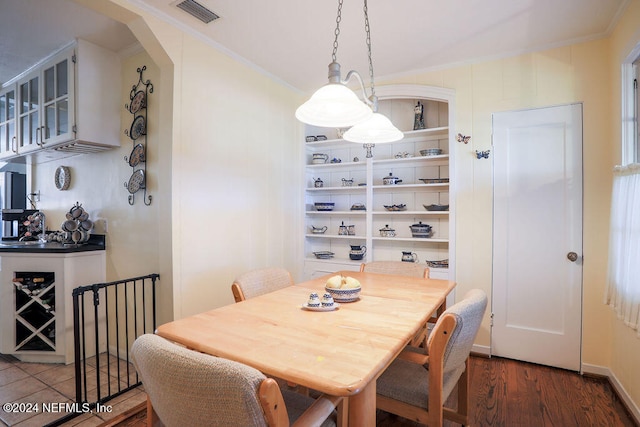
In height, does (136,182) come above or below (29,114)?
below

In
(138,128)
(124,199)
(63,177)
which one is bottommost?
(124,199)

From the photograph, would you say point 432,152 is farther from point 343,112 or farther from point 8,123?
point 8,123

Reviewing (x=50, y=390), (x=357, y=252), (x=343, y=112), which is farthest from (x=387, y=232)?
(x=50, y=390)

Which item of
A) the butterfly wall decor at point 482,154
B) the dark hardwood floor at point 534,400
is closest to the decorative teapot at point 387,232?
the butterfly wall decor at point 482,154

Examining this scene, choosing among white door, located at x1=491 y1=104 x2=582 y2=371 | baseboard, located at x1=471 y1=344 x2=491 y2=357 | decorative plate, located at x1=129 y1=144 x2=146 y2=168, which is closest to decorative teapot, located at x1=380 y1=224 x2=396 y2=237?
white door, located at x1=491 y1=104 x2=582 y2=371

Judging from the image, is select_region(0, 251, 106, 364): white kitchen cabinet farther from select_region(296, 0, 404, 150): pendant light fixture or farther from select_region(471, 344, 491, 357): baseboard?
select_region(471, 344, 491, 357): baseboard

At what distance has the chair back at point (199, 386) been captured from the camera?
2.63 feet

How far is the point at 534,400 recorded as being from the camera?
2.20m

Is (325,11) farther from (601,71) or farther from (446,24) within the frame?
(601,71)

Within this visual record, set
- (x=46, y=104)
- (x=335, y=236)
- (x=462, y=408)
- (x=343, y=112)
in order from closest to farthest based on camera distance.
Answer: (x=343, y=112) < (x=462, y=408) < (x=46, y=104) < (x=335, y=236)

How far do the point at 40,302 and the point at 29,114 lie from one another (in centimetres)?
181

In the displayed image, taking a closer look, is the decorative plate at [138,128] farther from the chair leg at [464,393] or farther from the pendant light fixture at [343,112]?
the chair leg at [464,393]

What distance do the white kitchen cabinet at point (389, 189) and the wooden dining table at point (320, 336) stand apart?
5.03ft

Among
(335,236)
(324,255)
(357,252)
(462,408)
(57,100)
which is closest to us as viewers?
(462,408)
